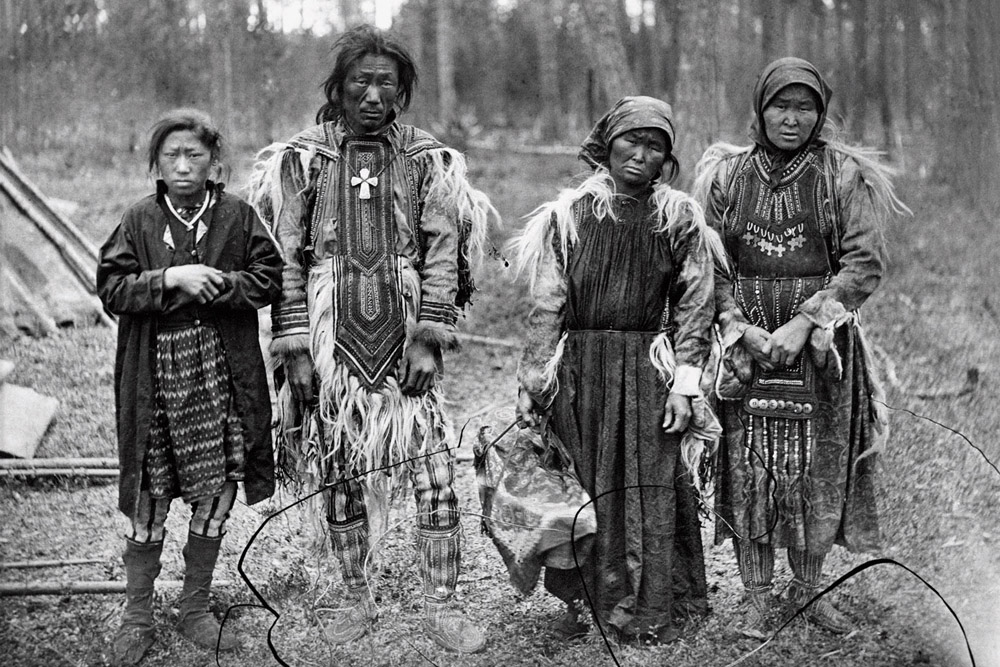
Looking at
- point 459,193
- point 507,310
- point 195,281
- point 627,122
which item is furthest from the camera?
point 507,310

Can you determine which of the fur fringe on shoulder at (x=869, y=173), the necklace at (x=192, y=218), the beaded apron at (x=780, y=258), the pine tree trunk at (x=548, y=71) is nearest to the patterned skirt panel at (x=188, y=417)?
the necklace at (x=192, y=218)

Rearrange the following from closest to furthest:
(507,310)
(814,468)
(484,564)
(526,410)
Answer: (526,410), (814,468), (484,564), (507,310)

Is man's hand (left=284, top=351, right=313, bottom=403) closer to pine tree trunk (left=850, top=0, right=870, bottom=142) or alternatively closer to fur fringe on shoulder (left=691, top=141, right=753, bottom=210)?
fur fringe on shoulder (left=691, top=141, right=753, bottom=210)

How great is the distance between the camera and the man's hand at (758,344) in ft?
11.1

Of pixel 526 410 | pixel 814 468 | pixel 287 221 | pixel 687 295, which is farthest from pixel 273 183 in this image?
pixel 814 468

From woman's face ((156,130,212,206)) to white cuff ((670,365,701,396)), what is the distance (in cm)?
175

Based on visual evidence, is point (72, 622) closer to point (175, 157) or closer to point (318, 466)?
point (318, 466)

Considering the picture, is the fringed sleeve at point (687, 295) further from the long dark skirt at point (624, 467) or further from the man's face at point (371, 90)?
the man's face at point (371, 90)

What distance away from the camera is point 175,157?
10.5 ft

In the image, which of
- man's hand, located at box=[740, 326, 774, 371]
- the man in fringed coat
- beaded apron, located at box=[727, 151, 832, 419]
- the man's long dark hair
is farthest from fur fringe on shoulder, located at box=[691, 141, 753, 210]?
the man's long dark hair

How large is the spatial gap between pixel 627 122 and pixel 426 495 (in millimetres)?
1457

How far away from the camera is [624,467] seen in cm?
336

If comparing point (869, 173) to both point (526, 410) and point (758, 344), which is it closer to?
point (758, 344)

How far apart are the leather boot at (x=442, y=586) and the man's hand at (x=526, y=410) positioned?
0.46 metres
